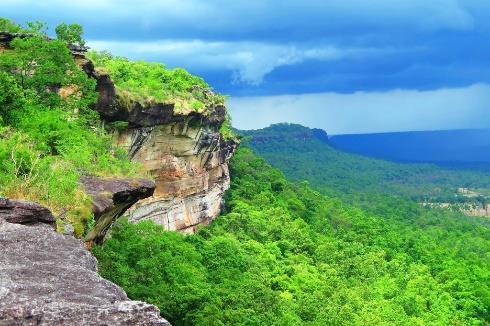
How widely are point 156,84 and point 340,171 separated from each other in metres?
107

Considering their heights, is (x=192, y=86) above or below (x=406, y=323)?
above

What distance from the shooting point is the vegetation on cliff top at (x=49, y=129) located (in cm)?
1553

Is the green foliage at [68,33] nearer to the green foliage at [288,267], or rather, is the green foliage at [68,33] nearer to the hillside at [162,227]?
the hillside at [162,227]

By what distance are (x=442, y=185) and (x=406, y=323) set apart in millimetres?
155139

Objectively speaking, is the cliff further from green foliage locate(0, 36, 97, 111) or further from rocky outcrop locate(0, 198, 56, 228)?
rocky outcrop locate(0, 198, 56, 228)

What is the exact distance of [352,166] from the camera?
159375 mm

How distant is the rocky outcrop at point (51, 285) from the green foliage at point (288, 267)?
14.6m

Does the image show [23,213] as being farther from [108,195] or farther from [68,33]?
[68,33]

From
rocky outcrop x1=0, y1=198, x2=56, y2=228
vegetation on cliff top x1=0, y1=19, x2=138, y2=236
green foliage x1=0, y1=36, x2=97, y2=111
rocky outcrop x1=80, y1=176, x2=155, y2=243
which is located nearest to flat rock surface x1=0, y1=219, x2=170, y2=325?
rocky outcrop x1=0, y1=198, x2=56, y2=228

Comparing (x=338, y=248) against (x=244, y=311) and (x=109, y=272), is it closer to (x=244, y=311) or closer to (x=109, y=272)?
(x=244, y=311)

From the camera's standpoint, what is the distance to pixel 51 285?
337 inches

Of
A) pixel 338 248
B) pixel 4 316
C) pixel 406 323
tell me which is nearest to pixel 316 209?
pixel 338 248

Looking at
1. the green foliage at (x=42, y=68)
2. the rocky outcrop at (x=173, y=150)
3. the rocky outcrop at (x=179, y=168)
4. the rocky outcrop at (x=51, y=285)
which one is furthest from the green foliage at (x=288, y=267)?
the rocky outcrop at (x=51, y=285)

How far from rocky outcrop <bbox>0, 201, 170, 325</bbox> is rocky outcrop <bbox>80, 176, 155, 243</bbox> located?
537 centimetres
